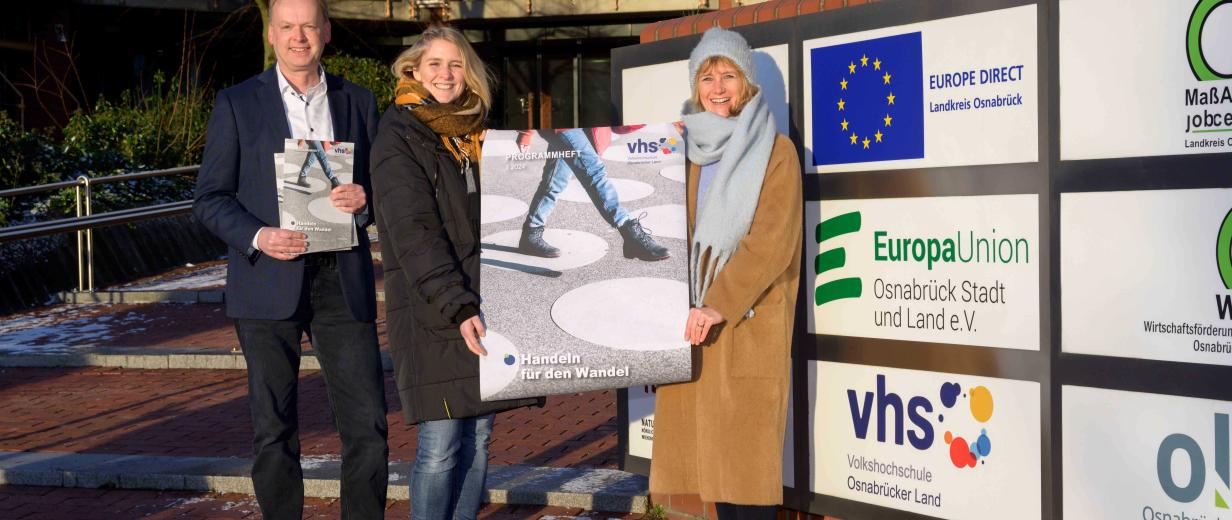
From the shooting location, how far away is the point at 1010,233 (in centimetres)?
414

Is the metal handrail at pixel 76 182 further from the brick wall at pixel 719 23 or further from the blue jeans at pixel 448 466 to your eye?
the blue jeans at pixel 448 466

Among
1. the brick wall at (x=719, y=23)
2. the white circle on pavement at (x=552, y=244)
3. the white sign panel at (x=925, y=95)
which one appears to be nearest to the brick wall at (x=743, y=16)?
the brick wall at (x=719, y=23)

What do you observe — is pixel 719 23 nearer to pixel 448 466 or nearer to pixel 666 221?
pixel 666 221

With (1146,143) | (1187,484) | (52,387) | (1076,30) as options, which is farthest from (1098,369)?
(52,387)

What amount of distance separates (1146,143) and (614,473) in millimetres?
3050

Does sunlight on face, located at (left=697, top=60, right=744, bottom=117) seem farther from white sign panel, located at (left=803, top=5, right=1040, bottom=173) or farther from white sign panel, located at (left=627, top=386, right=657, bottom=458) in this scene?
white sign panel, located at (left=627, top=386, right=657, bottom=458)

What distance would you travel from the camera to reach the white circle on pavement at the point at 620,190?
13.3 ft

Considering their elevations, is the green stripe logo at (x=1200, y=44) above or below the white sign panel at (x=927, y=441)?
above

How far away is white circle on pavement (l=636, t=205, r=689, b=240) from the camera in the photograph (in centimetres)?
408

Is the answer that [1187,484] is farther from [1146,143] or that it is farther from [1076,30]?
[1076,30]

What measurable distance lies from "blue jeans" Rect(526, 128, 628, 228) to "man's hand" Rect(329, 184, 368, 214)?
2.33ft

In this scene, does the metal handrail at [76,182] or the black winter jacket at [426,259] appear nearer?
the black winter jacket at [426,259]

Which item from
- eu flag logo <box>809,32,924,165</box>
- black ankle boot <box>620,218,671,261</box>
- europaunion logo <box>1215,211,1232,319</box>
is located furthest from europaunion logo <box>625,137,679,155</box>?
europaunion logo <box>1215,211,1232,319</box>

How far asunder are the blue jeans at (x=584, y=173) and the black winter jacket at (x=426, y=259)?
0.24 metres
